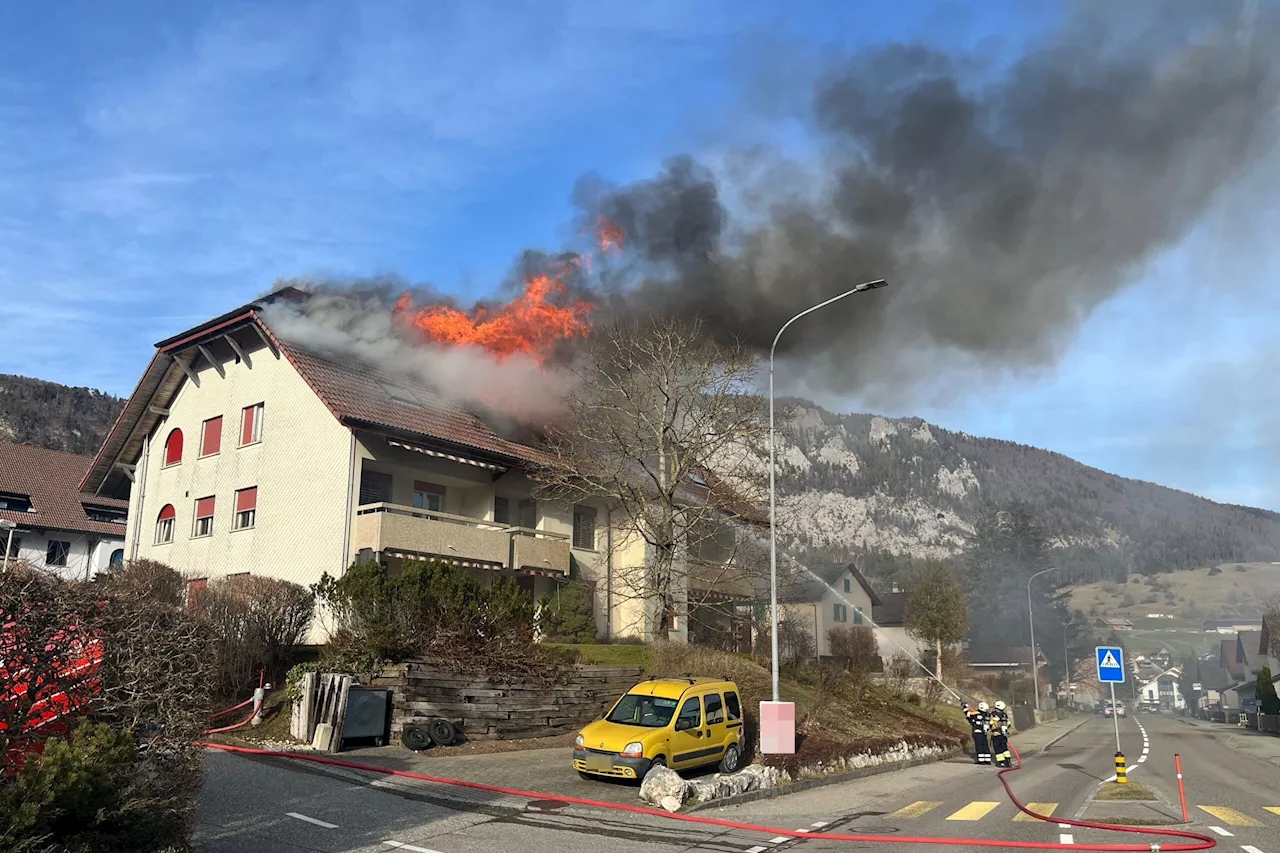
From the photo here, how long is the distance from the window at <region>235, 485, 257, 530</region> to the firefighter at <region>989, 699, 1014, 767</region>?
21.2 meters

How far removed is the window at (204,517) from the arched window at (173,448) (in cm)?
254

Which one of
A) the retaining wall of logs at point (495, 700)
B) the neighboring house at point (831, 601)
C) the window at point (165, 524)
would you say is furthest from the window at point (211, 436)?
the neighboring house at point (831, 601)

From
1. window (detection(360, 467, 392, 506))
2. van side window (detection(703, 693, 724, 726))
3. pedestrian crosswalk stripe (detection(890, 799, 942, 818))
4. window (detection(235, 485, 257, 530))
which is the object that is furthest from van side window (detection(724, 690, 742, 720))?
window (detection(235, 485, 257, 530))

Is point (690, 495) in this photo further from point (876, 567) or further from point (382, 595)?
point (876, 567)

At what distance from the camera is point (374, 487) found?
26.1 metres

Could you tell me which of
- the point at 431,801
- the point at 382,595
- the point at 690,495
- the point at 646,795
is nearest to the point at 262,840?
the point at 431,801

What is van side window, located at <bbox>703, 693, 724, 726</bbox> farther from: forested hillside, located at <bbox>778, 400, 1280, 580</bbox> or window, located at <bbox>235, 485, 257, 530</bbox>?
forested hillside, located at <bbox>778, 400, 1280, 580</bbox>

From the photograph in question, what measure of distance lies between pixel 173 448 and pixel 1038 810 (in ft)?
93.0

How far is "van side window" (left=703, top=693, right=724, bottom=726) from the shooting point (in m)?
16.3

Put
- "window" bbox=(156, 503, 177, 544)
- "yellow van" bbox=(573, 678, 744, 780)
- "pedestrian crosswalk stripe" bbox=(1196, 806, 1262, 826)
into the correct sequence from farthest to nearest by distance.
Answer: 1. "window" bbox=(156, 503, 177, 544)
2. "yellow van" bbox=(573, 678, 744, 780)
3. "pedestrian crosswalk stripe" bbox=(1196, 806, 1262, 826)

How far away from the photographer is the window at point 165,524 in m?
30.6

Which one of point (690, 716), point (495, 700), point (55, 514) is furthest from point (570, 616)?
point (55, 514)

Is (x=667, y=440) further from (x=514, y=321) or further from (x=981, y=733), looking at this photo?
(x=981, y=733)

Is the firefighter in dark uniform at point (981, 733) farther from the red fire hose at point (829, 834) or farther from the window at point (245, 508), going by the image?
the window at point (245, 508)
